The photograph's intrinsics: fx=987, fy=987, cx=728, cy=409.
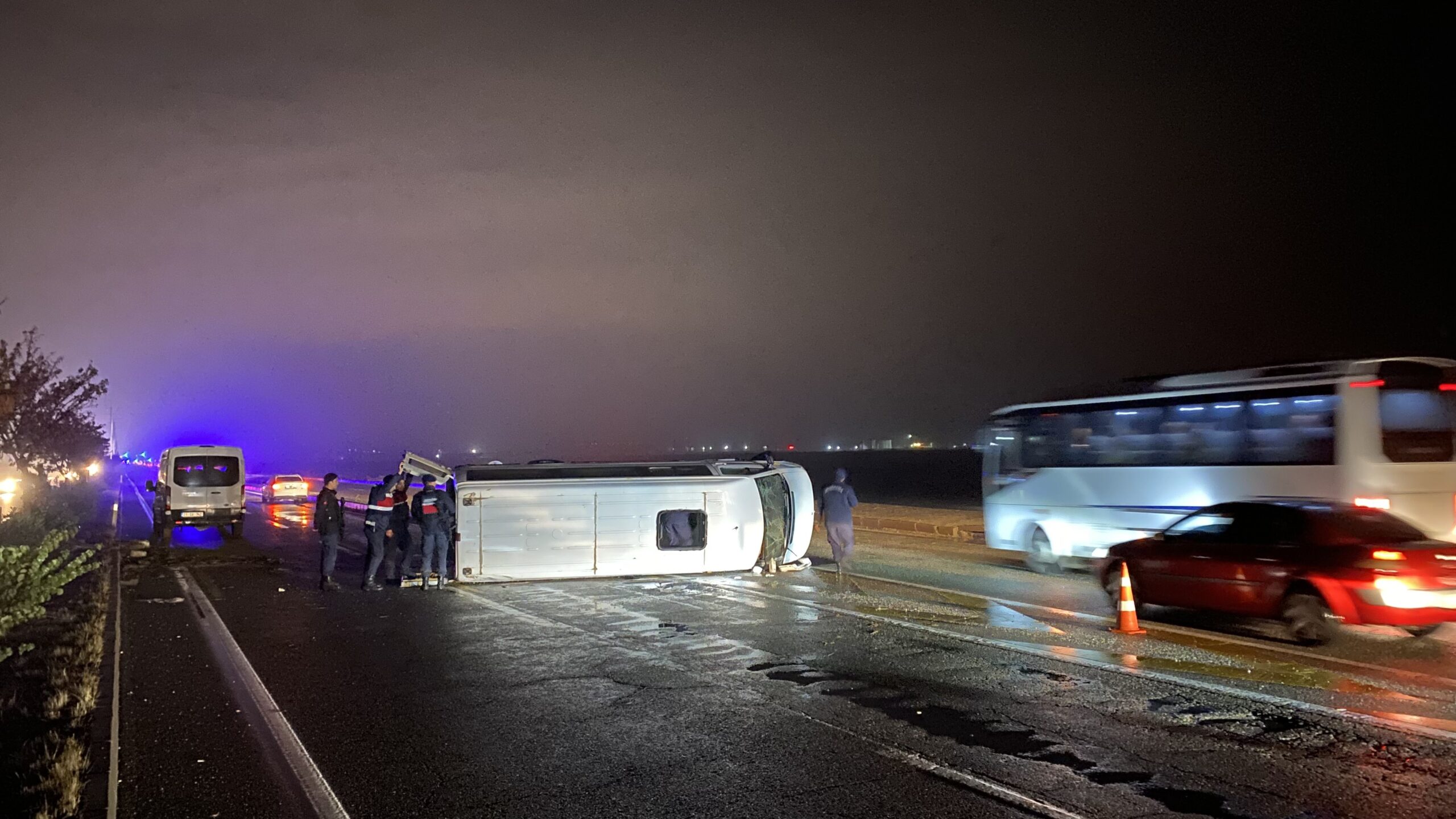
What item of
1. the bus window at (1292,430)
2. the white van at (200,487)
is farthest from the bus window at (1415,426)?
the white van at (200,487)

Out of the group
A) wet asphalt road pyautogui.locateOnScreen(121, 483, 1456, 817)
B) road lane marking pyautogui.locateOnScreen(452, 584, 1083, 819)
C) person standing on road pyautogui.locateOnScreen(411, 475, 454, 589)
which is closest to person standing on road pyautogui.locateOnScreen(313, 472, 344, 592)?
person standing on road pyautogui.locateOnScreen(411, 475, 454, 589)

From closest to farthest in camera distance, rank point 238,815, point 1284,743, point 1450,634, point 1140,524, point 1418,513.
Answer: point 238,815
point 1284,743
point 1450,634
point 1418,513
point 1140,524

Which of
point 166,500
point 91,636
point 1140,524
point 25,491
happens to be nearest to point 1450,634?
point 1140,524

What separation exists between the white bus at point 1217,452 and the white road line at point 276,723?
1247cm

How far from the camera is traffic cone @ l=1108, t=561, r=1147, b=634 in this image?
10.8 meters

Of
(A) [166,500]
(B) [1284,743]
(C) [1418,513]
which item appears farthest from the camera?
(A) [166,500]

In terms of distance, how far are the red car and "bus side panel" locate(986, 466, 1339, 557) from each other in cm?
288

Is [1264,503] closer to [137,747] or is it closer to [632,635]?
[632,635]

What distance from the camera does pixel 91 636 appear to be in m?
10.7

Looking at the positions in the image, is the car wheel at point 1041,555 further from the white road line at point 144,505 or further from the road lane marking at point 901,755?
the white road line at point 144,505

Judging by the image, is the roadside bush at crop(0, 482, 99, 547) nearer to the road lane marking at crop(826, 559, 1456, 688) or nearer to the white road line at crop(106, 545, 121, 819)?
the white road line at crop(106, 545, 121, 819)

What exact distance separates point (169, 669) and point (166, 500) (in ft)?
55.3

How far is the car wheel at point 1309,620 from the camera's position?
9742mm

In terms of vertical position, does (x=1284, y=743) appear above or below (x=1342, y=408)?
below
